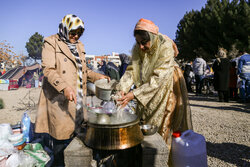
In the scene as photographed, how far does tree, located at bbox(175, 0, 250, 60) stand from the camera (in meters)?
19.6

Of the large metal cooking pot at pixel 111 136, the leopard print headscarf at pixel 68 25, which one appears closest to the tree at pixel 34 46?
the leopard print headscarf at pixel 68 25

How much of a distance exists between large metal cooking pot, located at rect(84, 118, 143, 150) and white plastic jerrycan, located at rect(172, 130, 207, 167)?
2.60 feet

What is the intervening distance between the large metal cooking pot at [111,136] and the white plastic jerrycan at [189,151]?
792 mm

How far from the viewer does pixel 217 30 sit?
74.4 feet

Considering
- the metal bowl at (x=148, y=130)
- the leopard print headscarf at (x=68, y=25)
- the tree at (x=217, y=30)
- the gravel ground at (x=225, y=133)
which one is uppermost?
the tree at (x=217, y=30)

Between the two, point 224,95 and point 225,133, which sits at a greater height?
point 224,95

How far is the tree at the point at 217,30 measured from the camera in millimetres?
19578

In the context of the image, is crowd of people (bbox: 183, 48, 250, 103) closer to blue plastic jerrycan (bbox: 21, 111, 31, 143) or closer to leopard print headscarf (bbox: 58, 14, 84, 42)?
leopard print headscarf (bbox: 58, 14, 84, 42)

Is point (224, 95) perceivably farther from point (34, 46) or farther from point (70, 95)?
point (34, 46)

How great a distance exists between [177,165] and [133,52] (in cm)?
174

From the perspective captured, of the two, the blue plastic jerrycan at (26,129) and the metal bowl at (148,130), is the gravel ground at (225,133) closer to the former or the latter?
the metal bowl at (148,130)

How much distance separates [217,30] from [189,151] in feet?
81.4

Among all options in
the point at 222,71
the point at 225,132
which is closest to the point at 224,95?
the point at 222,71

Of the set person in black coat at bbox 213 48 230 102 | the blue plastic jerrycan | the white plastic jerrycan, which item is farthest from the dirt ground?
the blue plastic jerrycan
